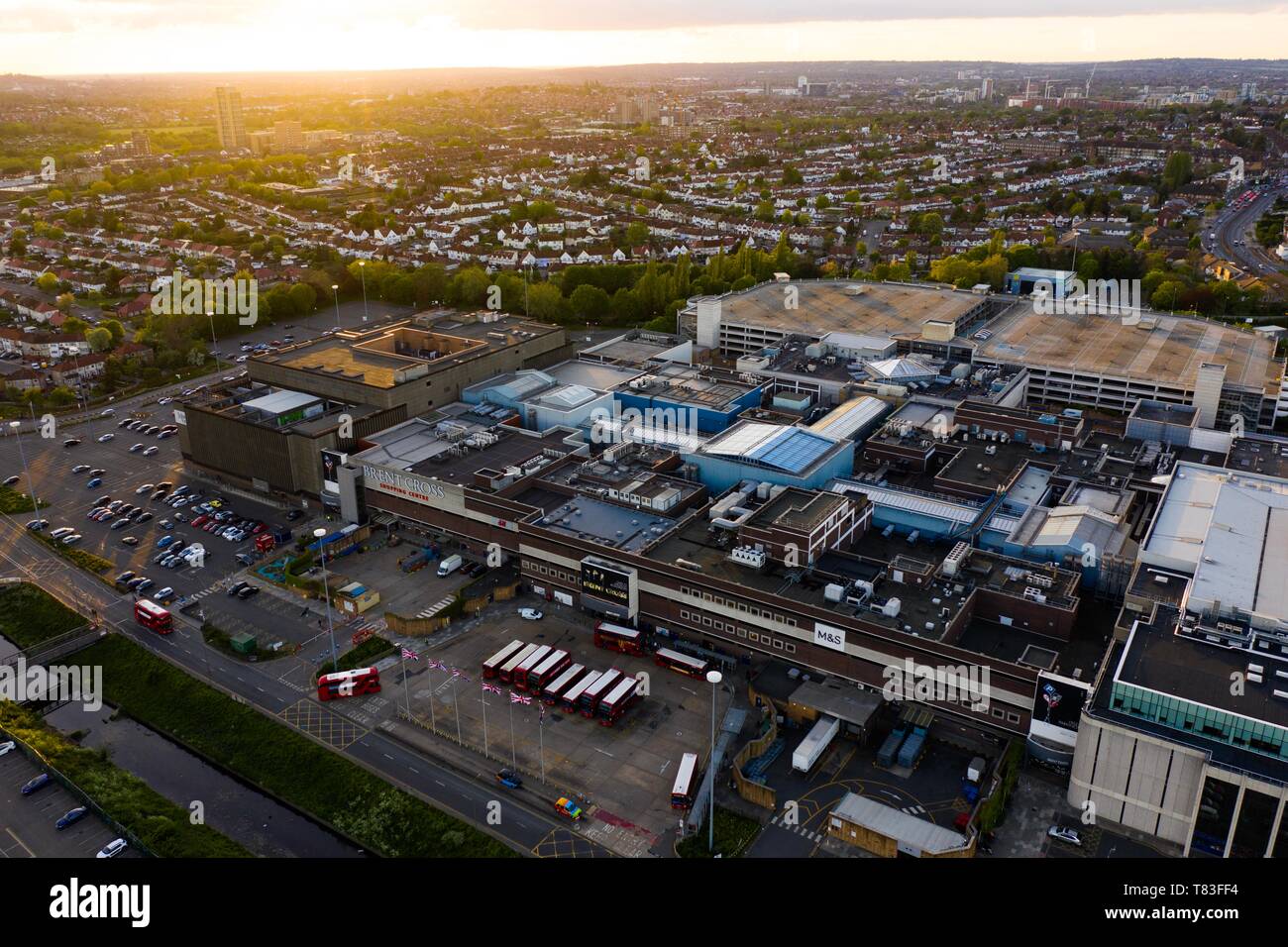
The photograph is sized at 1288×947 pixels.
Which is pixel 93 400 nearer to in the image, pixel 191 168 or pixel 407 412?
pixel 407 412

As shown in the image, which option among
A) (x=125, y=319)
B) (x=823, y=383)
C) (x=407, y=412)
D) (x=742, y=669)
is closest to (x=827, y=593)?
(x=742, y=669)

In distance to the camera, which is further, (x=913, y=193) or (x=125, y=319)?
(x=913, y=193)

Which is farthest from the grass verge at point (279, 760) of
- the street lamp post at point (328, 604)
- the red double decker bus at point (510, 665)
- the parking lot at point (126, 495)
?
the parking lot at point (126, 495)

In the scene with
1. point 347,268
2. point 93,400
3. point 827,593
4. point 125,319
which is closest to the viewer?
point 827,593

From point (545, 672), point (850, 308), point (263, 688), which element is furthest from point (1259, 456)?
point (263, 688)

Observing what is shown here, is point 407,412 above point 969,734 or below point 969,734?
above

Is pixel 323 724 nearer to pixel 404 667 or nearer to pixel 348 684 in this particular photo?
pixel 348 684

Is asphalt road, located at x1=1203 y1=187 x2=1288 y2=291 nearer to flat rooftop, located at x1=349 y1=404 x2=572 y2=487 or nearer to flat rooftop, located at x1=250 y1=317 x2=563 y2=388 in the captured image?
flat rooftop, located at x1=250 y1=317 x2=563 y2=388
